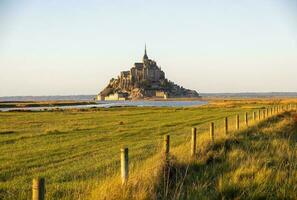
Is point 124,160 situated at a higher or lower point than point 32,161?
higher

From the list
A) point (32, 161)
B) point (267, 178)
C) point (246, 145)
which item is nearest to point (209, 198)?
point (267, 178)

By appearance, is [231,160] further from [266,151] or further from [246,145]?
[246,145]

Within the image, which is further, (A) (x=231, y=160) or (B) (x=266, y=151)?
(B) (x=266, y=151)

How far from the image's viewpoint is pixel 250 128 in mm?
24359

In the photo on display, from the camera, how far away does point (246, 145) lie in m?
17.2

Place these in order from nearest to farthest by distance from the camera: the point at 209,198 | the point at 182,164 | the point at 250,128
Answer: the point at 209,198 < the point at 182,164 < the point at 250,128

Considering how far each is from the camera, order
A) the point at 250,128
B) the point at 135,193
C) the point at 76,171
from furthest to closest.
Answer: the point at 250,128
the point at 76,171
the point at 135,193

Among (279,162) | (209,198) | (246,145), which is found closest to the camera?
(209,198)

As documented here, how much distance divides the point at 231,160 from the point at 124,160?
5099mm

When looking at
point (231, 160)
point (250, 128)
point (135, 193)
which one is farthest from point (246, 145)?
point (135, 193)

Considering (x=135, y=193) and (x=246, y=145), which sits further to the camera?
(x=246, y=145)

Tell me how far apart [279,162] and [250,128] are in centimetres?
1116

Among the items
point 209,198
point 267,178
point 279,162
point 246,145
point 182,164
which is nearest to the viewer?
point 209,198

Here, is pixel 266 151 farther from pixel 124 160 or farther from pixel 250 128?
pixel 250 128
